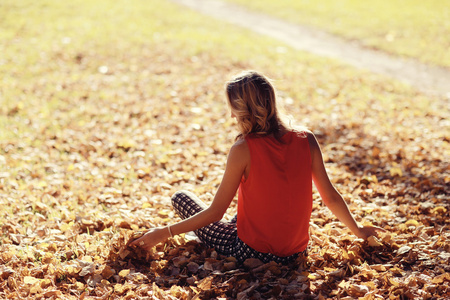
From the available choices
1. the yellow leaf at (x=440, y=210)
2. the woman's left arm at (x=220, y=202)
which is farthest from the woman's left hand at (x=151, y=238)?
the yellow leaf at (x=440, y=210)

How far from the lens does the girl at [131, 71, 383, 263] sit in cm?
265

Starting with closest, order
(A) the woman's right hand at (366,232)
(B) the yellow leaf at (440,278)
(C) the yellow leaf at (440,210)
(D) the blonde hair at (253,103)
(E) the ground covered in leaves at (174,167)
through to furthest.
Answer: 1. (D) the blonde hair at (253,103)
2. (B) the yellow leaf at (440,278)
3. (E) the ground covered in leaves at (174,167)
4. (A) the woman's right hand at (366,232)
5. (C) the yellow leaf at (440,210)

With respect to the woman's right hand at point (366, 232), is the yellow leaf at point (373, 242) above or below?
below

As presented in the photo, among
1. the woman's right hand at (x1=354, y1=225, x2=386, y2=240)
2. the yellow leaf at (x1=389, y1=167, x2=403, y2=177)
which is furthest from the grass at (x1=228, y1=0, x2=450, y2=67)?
the woman's right hand at (x1=354, y1=225, x2=386, y2=240)

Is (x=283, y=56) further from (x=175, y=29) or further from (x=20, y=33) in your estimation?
(x=20, y=33)

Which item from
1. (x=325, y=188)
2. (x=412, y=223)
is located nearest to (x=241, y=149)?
(x=325, y=188)

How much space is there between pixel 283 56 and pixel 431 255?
8072 millimetres

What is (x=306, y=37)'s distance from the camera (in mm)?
13406

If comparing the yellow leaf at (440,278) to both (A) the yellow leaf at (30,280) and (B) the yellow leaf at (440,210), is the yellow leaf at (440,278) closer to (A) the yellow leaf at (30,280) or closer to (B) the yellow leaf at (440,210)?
(B) the yellow leaf at (440,210)

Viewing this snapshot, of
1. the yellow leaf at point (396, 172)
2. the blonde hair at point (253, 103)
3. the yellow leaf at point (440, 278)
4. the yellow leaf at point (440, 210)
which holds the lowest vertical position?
the yellow leaf at point (440, 278)

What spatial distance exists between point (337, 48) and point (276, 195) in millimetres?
10273

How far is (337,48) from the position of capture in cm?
1216

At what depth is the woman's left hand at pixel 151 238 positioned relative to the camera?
2.97m

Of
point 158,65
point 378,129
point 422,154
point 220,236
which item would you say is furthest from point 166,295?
point 158,65
